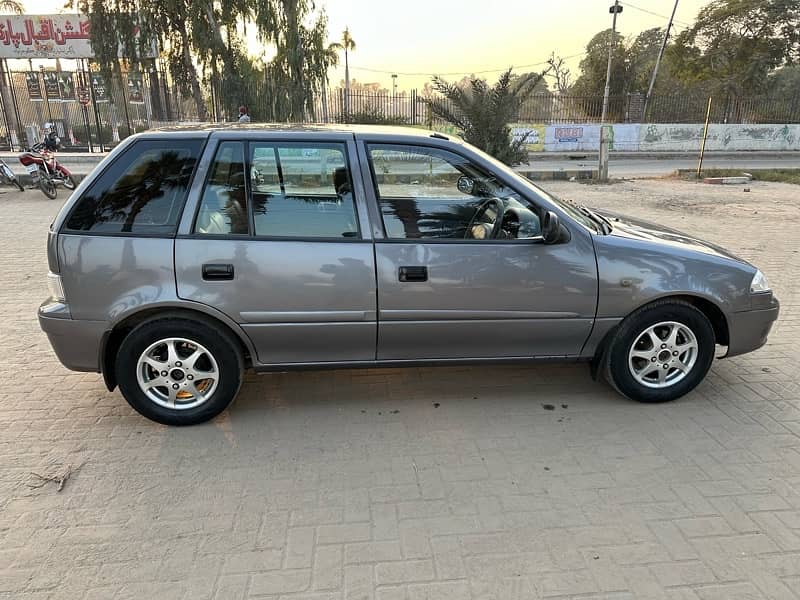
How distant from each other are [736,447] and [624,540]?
1.18m

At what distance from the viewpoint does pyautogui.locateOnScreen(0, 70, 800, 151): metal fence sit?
76.7ft

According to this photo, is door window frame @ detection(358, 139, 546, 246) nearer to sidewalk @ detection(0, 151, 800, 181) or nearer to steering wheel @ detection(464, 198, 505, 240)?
steering wheel @ detection(464, 198, 505, 240)

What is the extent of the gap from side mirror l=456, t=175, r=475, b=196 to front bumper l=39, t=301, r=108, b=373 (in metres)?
2.31

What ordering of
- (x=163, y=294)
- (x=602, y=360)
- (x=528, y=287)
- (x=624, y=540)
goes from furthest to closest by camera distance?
1. (x=602, y=360)
2. (x=528, y=287)
3. (x=163, y=294)
4. (x=624, y=540)

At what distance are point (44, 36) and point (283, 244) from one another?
99.4ft

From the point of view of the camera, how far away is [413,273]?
3.26m

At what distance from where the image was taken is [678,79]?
129ft

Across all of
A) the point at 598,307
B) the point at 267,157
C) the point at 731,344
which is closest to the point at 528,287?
the point at 598,307

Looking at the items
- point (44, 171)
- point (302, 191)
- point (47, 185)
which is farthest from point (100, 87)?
point (302, 191)

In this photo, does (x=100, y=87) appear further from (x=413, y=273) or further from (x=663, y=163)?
(x=413, y=273)

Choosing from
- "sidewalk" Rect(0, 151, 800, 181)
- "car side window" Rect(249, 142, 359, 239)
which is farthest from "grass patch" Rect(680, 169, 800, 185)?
"car side window" Rect(249, 142, 359, 239)

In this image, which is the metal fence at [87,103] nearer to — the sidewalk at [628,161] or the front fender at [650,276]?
the sidewalk at [628,161]

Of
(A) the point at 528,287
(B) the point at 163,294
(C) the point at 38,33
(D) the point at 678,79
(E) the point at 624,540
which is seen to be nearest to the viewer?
(E) the point at 624,540

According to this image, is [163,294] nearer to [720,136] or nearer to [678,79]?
[720,136]
